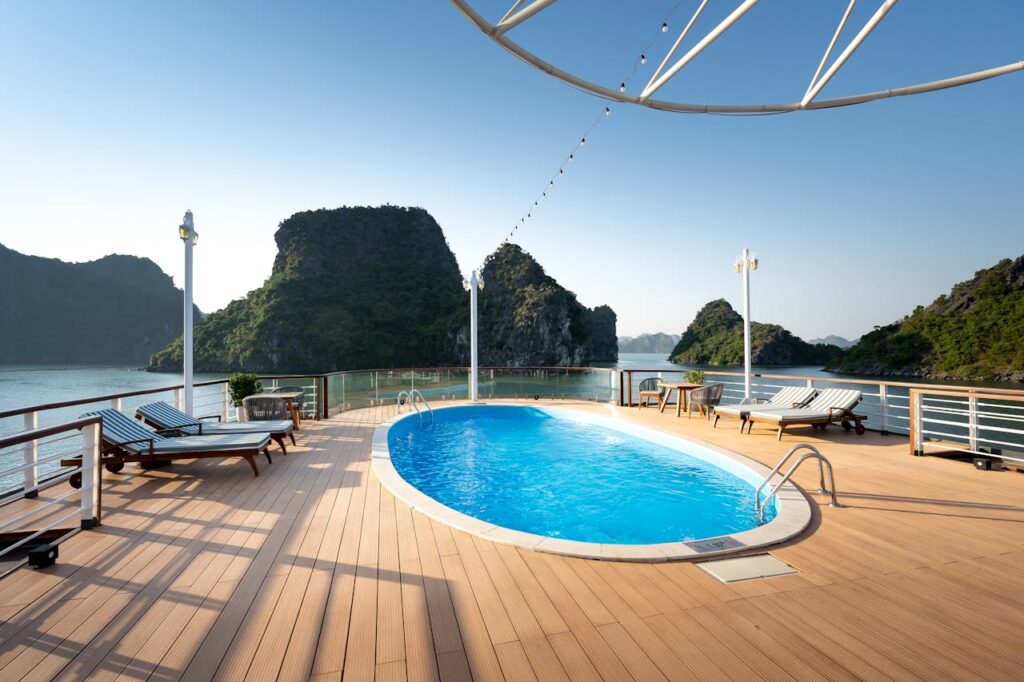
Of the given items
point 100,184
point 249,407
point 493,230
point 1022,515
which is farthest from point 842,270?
point 100,184

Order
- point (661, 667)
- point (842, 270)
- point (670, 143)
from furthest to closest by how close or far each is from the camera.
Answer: point (842, 270) < point (670, 143) < point (661, 667)

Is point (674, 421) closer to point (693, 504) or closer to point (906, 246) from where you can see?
point (693, 504)

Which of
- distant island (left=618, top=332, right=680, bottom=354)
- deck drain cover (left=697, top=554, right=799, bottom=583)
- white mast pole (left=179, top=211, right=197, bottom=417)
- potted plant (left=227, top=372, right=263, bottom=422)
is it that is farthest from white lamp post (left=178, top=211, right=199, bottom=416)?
distant island (left=618, top=332, right=680, bottom=354)

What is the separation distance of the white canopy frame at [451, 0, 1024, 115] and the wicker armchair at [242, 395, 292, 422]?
526 centimetres

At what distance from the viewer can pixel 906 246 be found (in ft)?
64.1

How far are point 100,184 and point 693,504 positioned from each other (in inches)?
646

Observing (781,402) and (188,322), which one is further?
(781,402)

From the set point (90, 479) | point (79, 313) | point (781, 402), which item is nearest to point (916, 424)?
point (781, 402)

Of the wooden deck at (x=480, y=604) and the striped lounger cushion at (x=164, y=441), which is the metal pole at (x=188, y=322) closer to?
the striped lounger cushion at (x=164, y=441)

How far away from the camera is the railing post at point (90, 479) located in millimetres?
2965

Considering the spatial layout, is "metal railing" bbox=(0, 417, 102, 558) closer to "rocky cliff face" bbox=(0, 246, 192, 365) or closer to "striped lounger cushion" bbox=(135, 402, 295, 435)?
"striped lounger cushion" bbox=(135, 402, 295, 435)

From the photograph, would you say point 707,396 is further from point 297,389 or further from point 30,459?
point 30,459

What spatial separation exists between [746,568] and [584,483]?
8.95 feet

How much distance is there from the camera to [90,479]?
3.00 m
